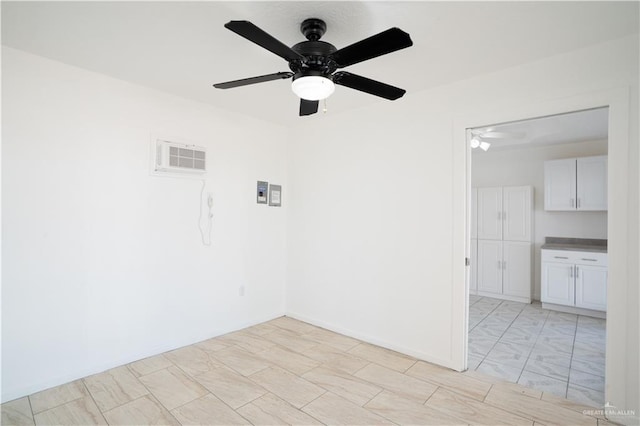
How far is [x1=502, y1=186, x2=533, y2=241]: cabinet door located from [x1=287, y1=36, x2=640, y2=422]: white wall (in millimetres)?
3008

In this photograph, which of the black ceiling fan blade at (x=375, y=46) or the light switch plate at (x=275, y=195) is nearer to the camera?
the black ceiling fan blade at (x=375, y=46)

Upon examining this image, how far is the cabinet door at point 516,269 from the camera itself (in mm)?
4906

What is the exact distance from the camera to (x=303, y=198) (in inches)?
159

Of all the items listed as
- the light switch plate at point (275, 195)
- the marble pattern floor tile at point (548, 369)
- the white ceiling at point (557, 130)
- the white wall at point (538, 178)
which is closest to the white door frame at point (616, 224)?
the marble pattern floor tile at point (548, 369)

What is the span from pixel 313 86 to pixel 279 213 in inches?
101

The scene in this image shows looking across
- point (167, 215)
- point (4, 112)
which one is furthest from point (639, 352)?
point (4, 112)

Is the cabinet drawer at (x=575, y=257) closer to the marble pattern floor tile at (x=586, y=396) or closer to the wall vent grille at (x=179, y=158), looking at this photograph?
the marble pattern floor tile at (x=586, y=396)

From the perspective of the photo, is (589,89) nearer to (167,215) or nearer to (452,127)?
(452,127)

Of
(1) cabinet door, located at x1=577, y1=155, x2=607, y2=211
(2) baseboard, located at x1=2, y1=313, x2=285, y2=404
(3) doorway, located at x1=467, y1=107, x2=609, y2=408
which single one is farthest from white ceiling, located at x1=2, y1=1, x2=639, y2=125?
(1) cabinet door, located at x1=577, y1=155, x2=607, y2=211

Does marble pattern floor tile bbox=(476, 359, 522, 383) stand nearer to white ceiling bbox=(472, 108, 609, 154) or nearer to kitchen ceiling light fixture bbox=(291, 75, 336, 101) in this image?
white ceiling bbox=(472, 108, 609, 154)

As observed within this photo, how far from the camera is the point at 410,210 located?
10.0ft

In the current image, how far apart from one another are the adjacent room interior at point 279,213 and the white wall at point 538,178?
96 centimetres

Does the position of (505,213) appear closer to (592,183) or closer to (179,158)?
(592,183)

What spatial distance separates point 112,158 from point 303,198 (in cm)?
211
